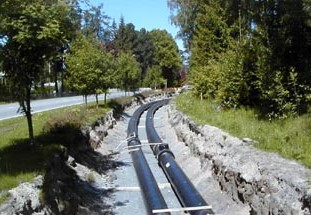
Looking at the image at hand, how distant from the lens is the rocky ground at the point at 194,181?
859 centimetres

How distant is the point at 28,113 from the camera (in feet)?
44.5

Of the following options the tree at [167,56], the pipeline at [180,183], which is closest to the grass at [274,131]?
the pipeline at [180,183]

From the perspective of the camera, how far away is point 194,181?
14.4 metres

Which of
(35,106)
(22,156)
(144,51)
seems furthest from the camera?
(144,51)

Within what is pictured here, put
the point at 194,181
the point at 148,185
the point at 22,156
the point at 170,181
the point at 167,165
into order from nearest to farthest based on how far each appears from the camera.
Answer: the point at 22,156
the point at 148,185
the point at 170,181
the point at 194,181
the point at 167,165

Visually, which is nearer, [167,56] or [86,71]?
[86,71]

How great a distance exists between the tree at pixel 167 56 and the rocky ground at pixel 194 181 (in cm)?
6642

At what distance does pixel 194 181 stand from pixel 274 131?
10.1 ft

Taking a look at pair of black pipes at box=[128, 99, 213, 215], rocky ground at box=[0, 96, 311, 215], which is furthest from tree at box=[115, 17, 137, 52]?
pair of black pipes at box=[128, 99, 213, 215]

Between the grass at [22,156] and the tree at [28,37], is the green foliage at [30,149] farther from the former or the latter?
the tree at [28,37]

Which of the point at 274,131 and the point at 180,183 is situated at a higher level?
the point at 274,131

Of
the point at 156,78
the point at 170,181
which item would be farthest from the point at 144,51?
the point at 170,181

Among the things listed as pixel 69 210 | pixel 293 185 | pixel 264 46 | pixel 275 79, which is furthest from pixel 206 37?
pixel 293 185

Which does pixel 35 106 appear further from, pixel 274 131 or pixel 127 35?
pixel 127 35
